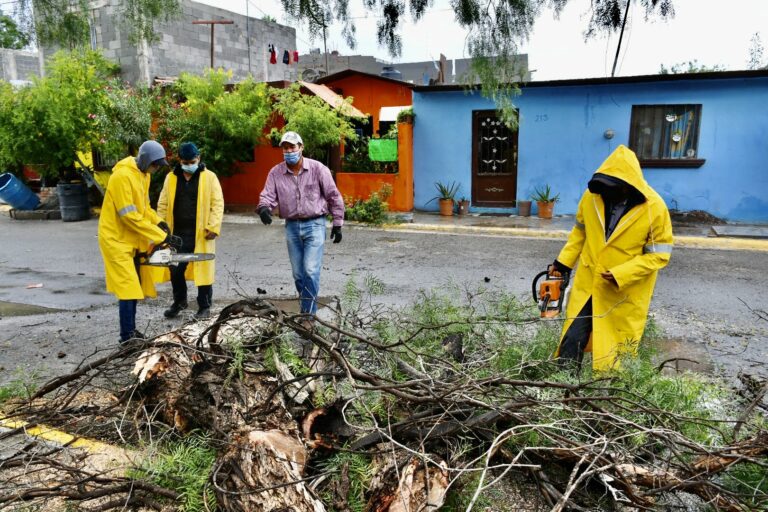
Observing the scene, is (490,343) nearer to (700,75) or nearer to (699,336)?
(699,336)

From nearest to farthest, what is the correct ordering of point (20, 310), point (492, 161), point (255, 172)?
point (20, 310) → point (492, 161) → point (255, 172)

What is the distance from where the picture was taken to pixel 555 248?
9.96 metres

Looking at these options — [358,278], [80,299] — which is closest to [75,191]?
[80,299]


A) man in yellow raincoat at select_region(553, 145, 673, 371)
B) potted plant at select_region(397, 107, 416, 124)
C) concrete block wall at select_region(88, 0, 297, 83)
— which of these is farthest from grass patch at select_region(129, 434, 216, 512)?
concrete block wall at select_region(88, 0, 297, 83)

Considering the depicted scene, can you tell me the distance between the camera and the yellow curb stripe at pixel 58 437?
3090 millimetres

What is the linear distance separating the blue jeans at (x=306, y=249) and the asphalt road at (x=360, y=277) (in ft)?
1.31

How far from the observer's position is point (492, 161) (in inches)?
552

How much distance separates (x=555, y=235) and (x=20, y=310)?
8985 millimetres

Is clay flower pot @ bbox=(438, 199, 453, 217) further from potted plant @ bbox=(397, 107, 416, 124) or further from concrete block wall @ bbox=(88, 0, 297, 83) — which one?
concrete block wall @ bbox=(88, 0, 297, 83)

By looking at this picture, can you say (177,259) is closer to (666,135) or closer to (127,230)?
(127,230)

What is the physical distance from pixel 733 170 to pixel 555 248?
221 inches

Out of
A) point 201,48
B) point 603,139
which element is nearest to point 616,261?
point 603,139

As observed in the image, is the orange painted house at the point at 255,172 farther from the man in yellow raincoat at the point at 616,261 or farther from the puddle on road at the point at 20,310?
the man in yellow raincoat at the point at 616,261

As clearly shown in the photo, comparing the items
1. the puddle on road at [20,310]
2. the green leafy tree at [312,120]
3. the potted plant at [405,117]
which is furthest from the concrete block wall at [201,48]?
the puddle on road at [20,310]
